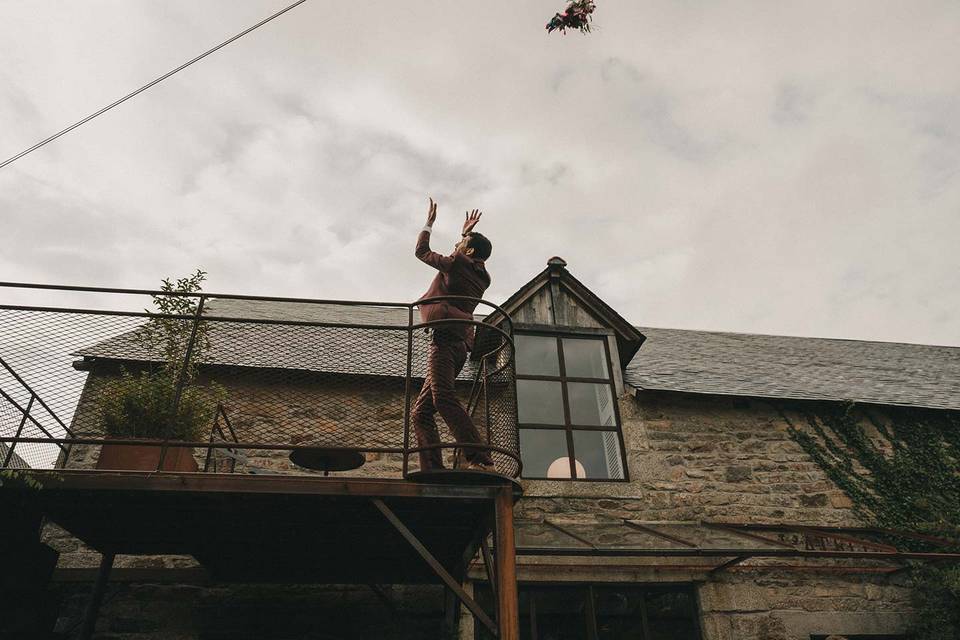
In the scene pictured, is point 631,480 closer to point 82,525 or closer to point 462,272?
point 462,272

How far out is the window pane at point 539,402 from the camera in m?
7.06

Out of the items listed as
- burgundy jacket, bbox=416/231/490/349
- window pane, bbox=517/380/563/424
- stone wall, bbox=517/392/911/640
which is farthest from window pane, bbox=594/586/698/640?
burgundy jacket, bbox=416/231/490/349

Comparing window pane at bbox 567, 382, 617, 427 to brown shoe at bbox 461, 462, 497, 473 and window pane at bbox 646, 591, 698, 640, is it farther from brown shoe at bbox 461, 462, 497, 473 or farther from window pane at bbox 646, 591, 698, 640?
brown shoe at bbox 461, 462, 497, 473

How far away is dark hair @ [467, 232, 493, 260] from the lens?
480cm

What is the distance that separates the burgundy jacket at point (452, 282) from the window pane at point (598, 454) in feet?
9.24

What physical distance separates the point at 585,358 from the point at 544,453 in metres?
1.39

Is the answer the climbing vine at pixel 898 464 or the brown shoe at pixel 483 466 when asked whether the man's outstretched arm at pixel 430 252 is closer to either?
the brown shoe at pixel 483 466

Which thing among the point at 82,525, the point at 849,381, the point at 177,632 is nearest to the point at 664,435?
the point at 849,381

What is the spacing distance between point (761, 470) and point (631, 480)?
4.97 feet

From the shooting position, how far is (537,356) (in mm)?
7590

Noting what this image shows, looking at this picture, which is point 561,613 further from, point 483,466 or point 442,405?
point 442,405

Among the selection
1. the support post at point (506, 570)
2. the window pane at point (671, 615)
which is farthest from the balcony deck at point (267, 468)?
the window pane at point (671, 615)

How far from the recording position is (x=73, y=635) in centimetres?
545

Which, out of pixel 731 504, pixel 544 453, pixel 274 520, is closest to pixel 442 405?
pixel 274 520
